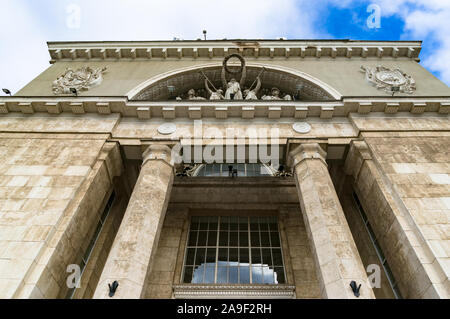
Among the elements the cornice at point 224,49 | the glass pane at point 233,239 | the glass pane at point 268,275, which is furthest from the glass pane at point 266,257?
the cornice at point 224,49

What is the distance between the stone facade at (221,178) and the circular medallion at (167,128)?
10 cm

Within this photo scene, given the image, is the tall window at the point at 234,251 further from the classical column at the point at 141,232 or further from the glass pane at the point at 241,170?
the classical column at the point at 141,232

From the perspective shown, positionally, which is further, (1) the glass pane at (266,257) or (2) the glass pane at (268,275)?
(1) the glass pane at (266,257)

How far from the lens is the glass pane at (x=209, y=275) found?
1105cm

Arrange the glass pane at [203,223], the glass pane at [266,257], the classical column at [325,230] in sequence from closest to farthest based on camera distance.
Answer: the classical column at [325,230] < the glass pane at [266,257] < the glass pane at [203,223]

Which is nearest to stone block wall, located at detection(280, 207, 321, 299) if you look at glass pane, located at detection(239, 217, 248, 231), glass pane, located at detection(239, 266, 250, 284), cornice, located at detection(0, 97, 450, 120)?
glass pane, located at detection(239, 266, 250, 284)

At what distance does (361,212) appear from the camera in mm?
12062

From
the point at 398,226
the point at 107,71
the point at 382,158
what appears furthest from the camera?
the point at 107,71

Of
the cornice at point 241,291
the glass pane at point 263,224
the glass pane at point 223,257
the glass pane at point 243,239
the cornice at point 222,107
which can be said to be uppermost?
the cornice at point 222,107
